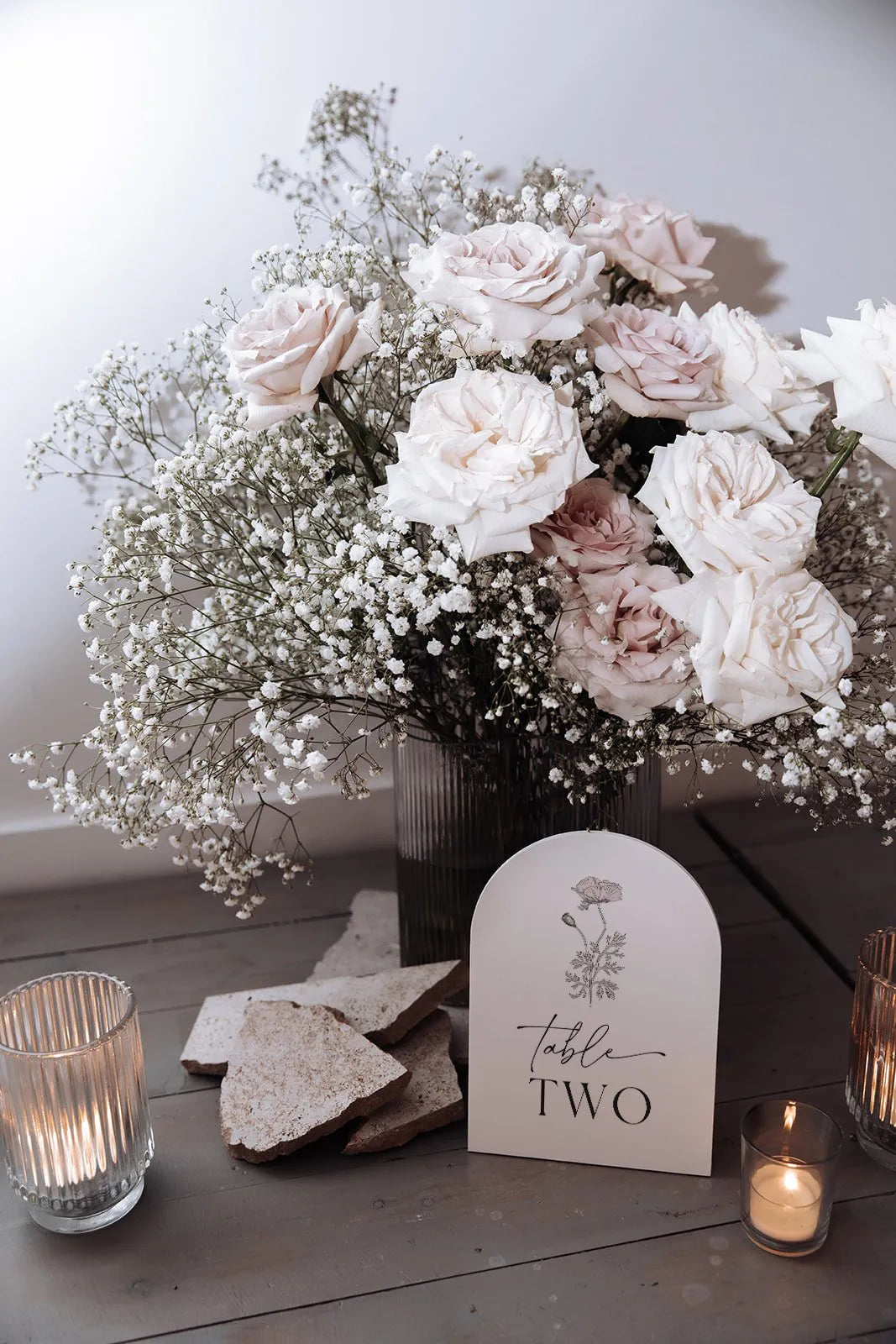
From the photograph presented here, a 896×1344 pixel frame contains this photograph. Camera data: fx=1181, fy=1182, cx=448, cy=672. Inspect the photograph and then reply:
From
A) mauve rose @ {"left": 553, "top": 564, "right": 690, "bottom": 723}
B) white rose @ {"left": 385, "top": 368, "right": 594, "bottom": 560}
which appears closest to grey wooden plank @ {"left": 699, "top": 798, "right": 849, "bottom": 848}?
mauve rose @ {"left": 553, "top": 564, "right": 690, "bottom": 723}

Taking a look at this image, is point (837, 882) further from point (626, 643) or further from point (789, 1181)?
point (626, 643)

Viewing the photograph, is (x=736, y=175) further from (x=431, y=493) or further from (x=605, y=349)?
(x=431, y=493)

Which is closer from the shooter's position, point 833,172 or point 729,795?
point 833,172

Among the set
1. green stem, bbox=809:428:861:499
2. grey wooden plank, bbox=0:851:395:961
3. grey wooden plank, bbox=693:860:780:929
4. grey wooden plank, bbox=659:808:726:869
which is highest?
green stem, bbox=809:428:861:499

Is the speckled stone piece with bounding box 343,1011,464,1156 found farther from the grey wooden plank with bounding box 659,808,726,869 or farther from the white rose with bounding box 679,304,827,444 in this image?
the white rose with bounding box 679,304,827,444

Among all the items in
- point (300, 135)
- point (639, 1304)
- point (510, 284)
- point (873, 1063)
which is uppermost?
point (300, 135)

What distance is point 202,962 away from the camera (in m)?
1.17

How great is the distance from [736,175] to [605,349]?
0.51 meters

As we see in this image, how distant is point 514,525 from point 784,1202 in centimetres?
50

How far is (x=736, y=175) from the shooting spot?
121 cm

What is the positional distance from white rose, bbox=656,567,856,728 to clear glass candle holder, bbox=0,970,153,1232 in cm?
48

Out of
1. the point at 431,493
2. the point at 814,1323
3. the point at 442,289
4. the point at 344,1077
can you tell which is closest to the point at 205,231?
the point at 442,289

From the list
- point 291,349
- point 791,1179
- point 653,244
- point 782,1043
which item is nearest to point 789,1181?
point 791,1179

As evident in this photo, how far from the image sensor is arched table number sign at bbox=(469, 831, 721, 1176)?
86 cm
